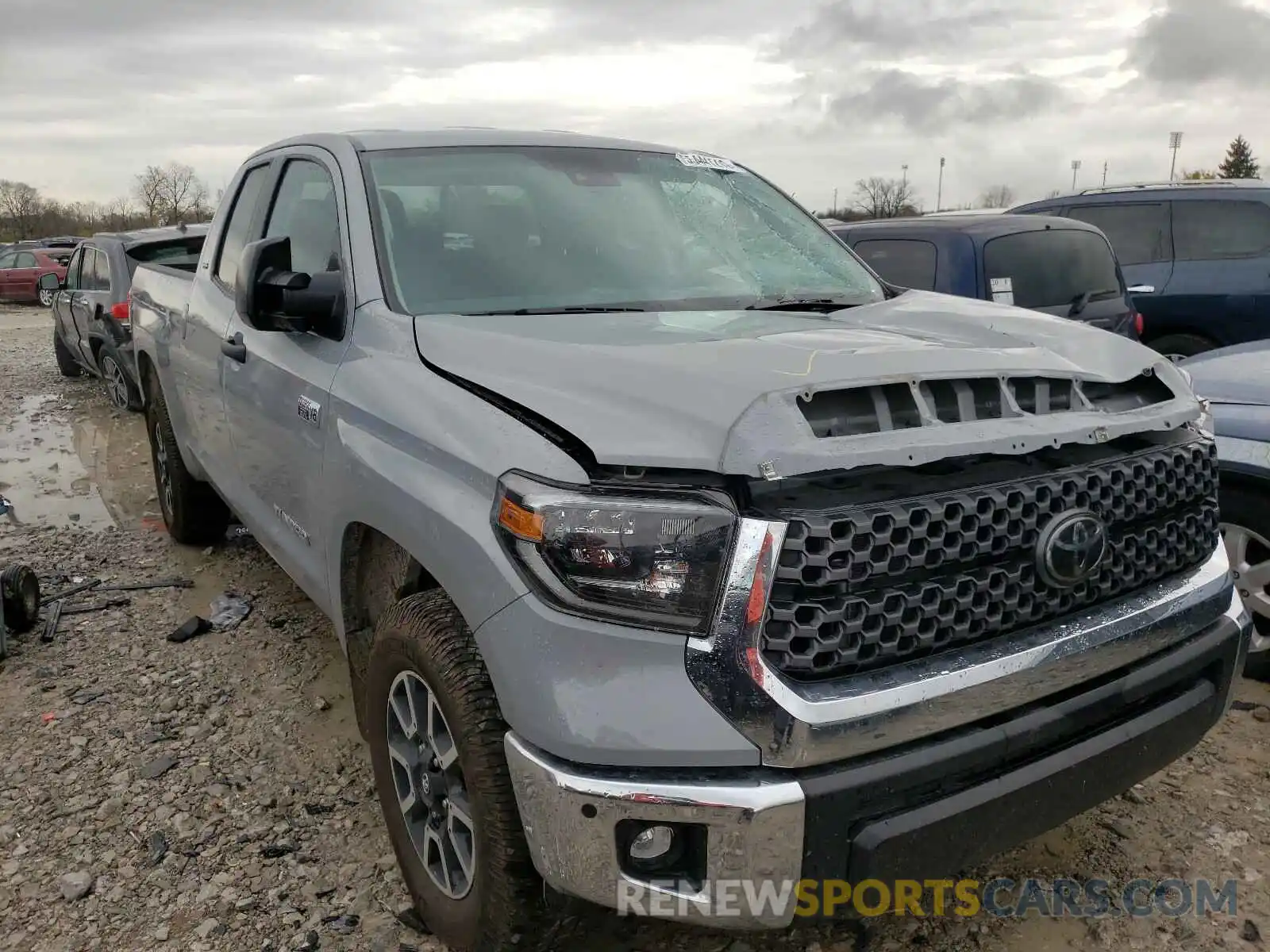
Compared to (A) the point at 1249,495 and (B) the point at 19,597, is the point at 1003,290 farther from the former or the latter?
(B) the point at 19,597

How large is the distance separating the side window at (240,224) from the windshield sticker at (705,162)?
161 centimetres

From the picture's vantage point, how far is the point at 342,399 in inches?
103

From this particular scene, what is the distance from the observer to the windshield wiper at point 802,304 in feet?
9.52

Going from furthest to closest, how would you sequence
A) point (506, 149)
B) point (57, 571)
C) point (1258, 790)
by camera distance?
point (57, 571)
point (506, 149)
point (1258, 790)

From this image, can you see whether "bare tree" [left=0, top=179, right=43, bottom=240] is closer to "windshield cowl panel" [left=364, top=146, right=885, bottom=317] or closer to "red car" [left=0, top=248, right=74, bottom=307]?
"red car" [left=0, top=248, right=74, bottom=307]

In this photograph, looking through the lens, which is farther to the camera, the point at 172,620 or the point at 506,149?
the point at 172,620

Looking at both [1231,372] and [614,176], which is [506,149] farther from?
[1231,372]

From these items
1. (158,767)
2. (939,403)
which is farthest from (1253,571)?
(158,767)

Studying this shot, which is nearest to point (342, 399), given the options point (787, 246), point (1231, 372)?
point (787, 246)

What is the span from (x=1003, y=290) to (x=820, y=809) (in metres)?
4.99

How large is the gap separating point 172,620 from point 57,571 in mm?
1167

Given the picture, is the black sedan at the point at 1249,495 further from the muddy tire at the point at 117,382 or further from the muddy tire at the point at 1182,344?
the muddy tire at the point at 117,382

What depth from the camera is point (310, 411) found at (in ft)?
9.30

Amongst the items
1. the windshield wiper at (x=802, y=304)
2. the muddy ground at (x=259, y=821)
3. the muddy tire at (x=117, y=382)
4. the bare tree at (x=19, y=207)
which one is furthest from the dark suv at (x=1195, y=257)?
the bare tree at (x=19, y=207)
